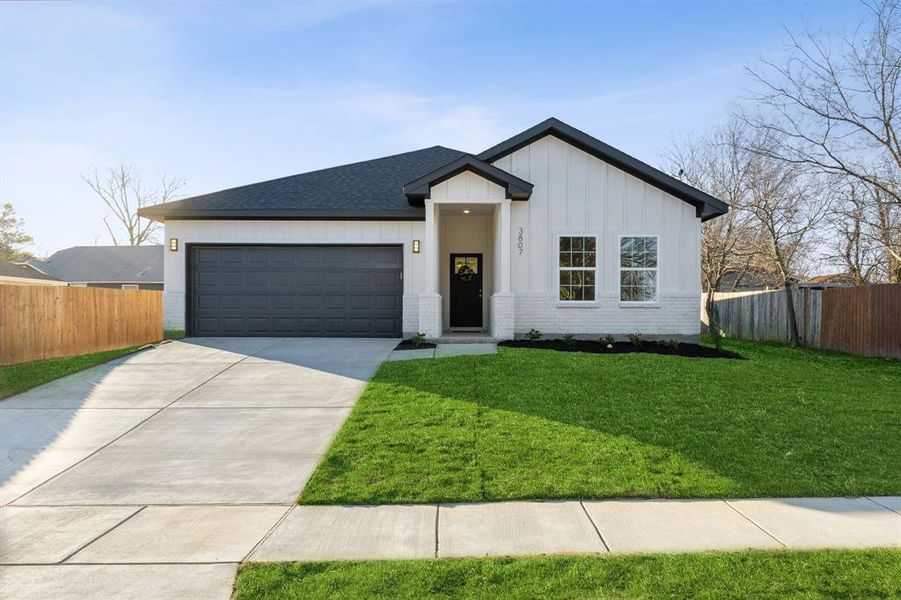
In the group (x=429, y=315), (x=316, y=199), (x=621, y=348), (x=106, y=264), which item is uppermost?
(x=316, y=199)

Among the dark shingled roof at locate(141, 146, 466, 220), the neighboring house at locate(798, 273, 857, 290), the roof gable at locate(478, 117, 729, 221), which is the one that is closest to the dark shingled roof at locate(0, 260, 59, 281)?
the dark shingled roof at locate(141, 146, 466, 220)

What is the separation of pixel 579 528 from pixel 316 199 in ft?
39.0

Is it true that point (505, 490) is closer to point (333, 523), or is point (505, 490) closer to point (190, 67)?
point (333, 523)

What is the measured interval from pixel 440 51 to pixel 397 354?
759 centimetres

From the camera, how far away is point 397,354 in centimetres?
1148

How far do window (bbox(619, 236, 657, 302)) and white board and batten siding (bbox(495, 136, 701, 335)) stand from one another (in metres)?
0.16

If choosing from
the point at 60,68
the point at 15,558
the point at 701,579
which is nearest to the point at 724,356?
the point at 701,579

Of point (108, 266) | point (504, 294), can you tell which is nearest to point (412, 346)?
point (504, 294)

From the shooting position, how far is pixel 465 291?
1606cm

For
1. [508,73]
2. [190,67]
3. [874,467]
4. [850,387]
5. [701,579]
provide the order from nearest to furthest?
[701,579] → [874,467] → [850,387] → [190,67] → [508,73]

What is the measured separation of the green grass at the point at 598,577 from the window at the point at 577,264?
1040 centimetres

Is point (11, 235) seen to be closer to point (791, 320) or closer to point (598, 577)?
point (791, 320)

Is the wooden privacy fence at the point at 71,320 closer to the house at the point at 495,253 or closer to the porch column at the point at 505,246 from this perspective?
the house at the point at 495,253

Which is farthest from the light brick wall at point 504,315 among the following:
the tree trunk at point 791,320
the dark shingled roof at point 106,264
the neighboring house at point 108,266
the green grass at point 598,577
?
the dark shingled roof at point 106,264
